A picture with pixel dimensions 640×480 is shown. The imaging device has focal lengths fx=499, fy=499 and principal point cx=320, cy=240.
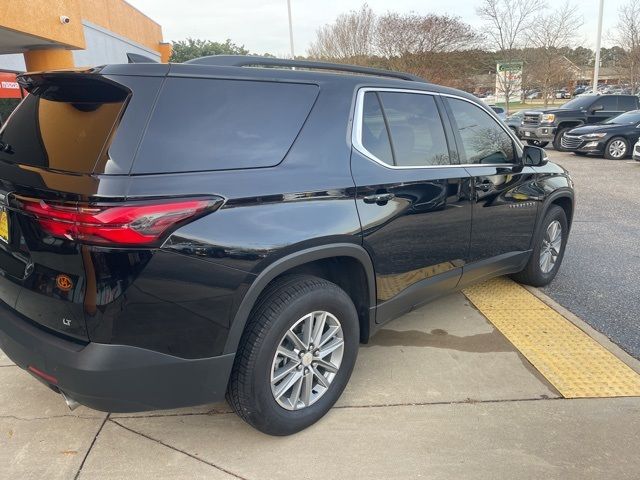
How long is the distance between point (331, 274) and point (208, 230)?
101 cm

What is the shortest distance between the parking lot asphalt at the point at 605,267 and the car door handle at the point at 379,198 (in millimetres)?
2190

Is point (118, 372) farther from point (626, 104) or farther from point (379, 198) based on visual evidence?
point (626, 104)

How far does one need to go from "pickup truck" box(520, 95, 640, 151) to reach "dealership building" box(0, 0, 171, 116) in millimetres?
12243

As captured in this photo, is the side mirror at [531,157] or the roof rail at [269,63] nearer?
the roof rail at [269,63]

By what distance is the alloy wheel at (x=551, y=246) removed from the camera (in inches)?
180

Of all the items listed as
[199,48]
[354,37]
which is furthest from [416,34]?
[199,48]

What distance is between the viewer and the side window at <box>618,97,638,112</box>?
1660cm

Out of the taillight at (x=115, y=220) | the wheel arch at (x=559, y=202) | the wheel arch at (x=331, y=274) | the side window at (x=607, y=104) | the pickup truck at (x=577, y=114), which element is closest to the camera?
the taillight at (x=115, y=220)

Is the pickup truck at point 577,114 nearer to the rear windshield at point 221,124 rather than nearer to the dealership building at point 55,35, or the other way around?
the dealership building at point 55,35

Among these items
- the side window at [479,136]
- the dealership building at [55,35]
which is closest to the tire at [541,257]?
the side window at [479,136]

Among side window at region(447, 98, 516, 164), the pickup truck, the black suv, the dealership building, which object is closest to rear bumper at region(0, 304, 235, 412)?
the black suv

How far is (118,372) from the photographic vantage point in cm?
205

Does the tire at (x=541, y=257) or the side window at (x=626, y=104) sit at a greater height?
the side window at (x=626, y=104)

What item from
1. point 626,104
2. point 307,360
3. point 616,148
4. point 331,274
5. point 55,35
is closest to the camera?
point 307,360
